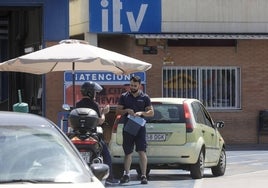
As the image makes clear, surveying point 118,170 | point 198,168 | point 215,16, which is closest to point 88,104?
point 118,170

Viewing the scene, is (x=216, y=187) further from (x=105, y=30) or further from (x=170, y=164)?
(x=105, y=30)

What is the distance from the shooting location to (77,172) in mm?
6625

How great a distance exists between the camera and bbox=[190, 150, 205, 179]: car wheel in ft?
47.6

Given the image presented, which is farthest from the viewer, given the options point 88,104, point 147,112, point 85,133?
point 147,112

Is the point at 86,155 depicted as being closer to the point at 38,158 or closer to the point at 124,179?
the point at 124,179

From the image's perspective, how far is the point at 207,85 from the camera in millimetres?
26984

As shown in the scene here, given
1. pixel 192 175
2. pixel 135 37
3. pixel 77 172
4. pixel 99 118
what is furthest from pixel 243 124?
pixel 77 172

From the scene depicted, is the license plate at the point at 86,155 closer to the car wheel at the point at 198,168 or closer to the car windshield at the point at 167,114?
the car windshield at the point at 167,114

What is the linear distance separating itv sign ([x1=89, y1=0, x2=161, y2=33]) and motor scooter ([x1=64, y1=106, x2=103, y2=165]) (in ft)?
46.4

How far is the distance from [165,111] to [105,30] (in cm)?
1123

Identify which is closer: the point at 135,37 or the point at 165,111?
the point at 165,111

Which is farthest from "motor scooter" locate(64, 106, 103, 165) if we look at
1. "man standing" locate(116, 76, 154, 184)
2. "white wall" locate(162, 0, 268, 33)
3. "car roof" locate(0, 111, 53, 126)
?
"white wall" locate(162, 0, 268, 33)

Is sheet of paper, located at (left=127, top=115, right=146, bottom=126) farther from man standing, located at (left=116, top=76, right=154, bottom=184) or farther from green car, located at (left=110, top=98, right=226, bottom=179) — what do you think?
green car, located at (left=110, top=98, right=226, bottom=179)

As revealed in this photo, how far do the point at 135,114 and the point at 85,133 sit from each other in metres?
2.03
